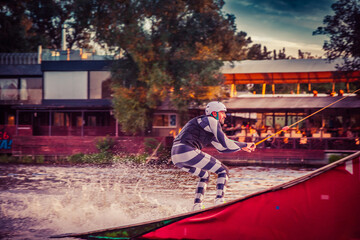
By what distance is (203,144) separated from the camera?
6.95m

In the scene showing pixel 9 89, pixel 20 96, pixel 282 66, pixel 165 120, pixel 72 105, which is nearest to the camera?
pixel 282 66

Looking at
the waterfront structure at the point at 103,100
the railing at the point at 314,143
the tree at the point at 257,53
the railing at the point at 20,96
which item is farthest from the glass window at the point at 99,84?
the tree at the point at 257,53

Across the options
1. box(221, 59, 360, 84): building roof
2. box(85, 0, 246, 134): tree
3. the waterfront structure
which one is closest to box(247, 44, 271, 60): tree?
the waterfront structure

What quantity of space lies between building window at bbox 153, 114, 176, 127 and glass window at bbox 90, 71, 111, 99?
4469mm

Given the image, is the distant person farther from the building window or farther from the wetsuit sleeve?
the building window

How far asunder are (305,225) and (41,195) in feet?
23.4

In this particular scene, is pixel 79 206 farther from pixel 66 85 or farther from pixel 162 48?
pixel 66 85

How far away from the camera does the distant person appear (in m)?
6.74

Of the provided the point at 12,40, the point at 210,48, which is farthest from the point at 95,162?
the point at 12,40

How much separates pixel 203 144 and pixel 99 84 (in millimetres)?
34337

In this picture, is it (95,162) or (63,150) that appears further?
(63,150)

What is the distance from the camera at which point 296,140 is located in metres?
27.9

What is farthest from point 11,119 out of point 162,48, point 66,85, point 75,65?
point 162,48

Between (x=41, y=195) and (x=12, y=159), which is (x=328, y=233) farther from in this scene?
(x=12, y=159)
